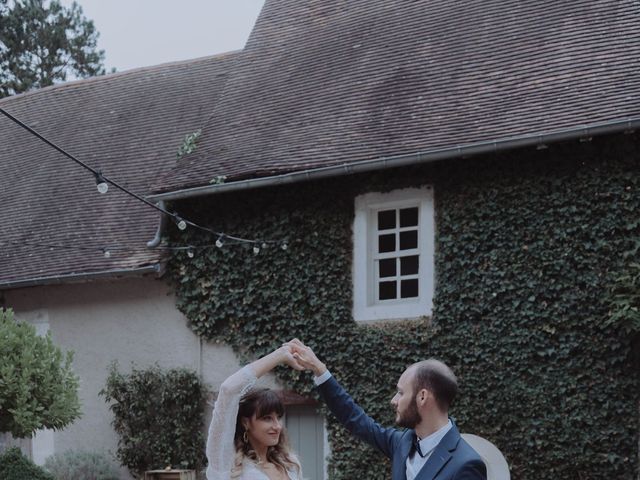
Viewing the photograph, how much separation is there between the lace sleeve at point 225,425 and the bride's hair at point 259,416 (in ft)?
0.36

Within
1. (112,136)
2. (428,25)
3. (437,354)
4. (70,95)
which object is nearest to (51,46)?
(70,95)

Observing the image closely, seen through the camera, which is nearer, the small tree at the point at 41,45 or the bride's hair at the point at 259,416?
the bride's hair at the point at 259,416

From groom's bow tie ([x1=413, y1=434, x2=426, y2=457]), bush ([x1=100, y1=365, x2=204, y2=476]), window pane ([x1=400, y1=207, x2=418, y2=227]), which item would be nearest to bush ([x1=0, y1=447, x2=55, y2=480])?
bush ([x1=100, y1=365, x2=204, y2=476])

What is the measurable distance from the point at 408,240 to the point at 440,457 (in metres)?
8.20

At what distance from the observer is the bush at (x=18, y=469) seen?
11.4 metres

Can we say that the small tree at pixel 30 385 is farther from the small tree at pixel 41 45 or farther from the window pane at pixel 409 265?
the small tree at pixel 41 45

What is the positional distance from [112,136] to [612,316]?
9581 millimetres

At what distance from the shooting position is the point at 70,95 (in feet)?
64.6

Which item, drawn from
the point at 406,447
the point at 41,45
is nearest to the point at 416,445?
the point at 406,447

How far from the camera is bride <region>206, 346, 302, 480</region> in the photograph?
14.6 feet

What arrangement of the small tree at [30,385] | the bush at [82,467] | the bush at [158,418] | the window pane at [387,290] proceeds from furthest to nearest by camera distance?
1. the bush at [82,467]
2. the bush at [158,418]
3. the window pane at [387,290]
4. the small tree at [30,385]

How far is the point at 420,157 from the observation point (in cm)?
1169

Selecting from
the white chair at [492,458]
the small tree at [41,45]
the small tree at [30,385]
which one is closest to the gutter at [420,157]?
the white chair at [492,458]

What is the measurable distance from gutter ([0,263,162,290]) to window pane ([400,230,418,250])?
10.9 ft
